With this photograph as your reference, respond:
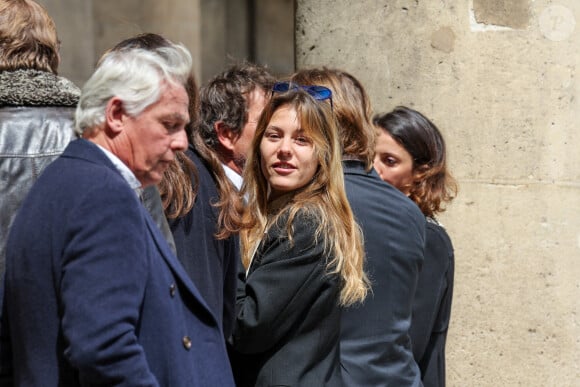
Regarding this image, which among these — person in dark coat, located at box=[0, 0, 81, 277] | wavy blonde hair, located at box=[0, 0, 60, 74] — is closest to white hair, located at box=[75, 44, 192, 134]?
person in dark coat, located at box=[0, 0, 81, 277]

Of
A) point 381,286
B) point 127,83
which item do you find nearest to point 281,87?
point 381,286

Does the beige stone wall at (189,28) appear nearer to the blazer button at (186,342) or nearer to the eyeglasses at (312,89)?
the eyeglasses at (312,89)

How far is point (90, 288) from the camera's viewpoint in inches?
82.1

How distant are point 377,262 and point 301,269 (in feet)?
1.14

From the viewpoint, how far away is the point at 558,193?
423cm

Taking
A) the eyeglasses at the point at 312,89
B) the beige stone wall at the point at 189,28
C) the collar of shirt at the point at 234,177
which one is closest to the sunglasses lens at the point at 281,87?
the eyeglasses at the point at 312,89

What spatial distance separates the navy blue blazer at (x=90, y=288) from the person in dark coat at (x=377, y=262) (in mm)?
796

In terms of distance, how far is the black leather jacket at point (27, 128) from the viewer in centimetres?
269

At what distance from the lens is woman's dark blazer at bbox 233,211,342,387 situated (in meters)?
2.74

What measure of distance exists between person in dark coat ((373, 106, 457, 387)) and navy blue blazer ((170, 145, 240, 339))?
85 centimetres

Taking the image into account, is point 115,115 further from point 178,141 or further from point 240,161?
point 240,161

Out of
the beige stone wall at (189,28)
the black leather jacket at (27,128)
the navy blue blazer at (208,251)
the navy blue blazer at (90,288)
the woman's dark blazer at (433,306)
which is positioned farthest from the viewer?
the beige stone wall at (189,28)

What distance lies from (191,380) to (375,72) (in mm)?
2302

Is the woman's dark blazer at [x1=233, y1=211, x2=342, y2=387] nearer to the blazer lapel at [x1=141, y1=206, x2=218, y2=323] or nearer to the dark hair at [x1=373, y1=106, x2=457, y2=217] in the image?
the blazer lapel at [x1=141, y1=206, x2=218, y2=323]
